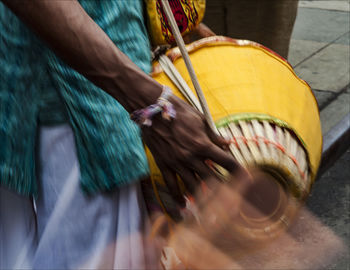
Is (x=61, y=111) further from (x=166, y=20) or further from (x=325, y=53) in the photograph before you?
(x=325, y=53)

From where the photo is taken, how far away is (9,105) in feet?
4.06

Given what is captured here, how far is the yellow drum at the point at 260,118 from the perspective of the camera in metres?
1.27

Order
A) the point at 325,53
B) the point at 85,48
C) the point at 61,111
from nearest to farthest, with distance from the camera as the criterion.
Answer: the point at 85,48
the point at 61,111
the point at 325,53

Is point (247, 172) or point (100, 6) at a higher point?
point (100, 6)

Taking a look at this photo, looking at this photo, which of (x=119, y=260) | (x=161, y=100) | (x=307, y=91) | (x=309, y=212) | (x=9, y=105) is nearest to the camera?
(x=161, y=100)

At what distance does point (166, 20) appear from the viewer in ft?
4.82

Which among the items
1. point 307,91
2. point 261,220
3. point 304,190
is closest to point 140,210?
point 261,220

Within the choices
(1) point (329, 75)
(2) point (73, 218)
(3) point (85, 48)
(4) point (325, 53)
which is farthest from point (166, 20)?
(4) point (325, 53)

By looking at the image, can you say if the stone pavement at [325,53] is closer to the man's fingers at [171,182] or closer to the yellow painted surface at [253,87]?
the yellow painted surface at [253,87]

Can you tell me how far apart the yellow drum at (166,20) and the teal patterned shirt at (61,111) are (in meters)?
0.15

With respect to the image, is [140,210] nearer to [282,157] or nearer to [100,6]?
[282,157]

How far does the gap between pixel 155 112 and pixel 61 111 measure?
0.86ft

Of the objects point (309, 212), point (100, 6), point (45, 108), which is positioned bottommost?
point (309, 212)

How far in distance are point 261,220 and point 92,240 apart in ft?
1.23
